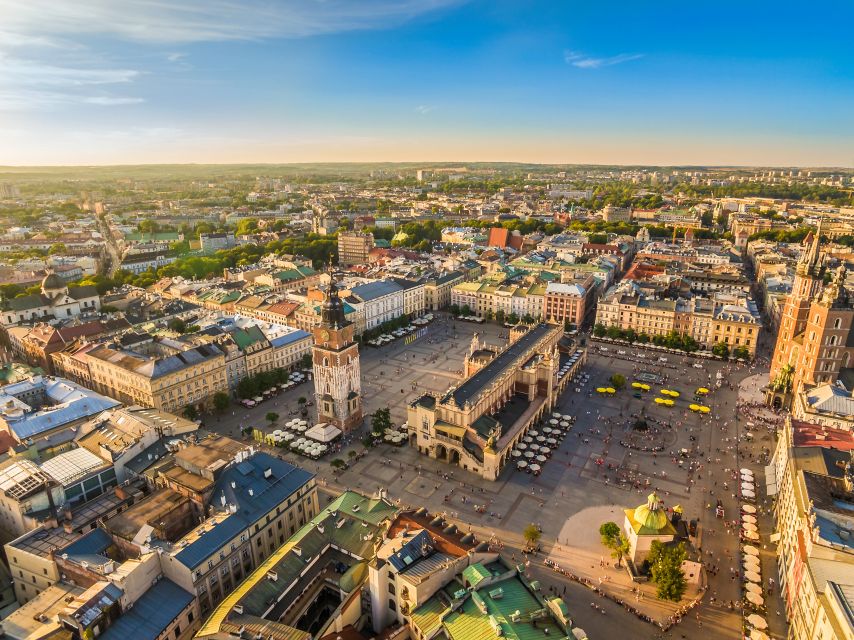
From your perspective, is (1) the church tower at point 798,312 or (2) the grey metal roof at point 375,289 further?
(2) the grey metal roof at point 375,289

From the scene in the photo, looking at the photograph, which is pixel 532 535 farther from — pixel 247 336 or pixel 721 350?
pixel 721 350

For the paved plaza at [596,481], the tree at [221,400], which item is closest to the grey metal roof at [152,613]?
the paved plaza at [596,481]

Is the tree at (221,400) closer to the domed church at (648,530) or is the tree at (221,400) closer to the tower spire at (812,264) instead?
the domed church at (648,530)

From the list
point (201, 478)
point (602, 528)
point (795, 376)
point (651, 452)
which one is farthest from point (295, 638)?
point (795, 376)

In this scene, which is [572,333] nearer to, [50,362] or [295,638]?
[295,638]

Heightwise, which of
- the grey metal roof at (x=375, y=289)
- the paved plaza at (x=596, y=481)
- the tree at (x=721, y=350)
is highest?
the grey metal roof at (x=375, y=289)

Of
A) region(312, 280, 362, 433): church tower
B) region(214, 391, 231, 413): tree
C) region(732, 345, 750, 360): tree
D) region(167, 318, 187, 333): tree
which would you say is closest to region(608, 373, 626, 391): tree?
region(732, 345, 750, 360): tree

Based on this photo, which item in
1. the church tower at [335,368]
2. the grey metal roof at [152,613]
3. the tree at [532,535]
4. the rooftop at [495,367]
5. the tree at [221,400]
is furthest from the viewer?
the tree at [221,400]
